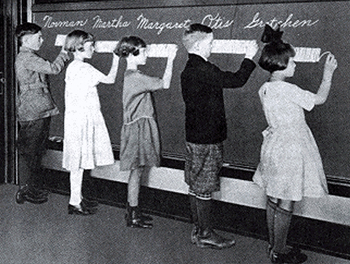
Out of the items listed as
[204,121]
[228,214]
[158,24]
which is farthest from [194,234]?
[158,24]

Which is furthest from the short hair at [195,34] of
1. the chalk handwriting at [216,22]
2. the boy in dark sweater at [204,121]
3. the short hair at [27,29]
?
the short hair at [27,29]

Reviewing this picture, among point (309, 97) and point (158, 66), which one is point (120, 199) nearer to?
point (158, 66)

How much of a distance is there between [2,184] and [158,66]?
1630mm

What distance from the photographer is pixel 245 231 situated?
2705 mm

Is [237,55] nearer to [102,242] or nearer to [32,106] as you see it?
[102,242]

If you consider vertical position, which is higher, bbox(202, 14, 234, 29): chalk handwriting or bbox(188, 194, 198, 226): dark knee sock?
bbox(202, 14, 234, 29): chalk handwriting

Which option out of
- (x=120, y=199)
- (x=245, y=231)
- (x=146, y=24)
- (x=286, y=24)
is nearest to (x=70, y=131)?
(x=120, y=199)

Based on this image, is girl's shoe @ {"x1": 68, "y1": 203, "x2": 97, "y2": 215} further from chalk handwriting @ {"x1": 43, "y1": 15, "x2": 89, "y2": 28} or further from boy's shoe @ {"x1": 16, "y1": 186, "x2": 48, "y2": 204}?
chalk handwriting @ {"x1": 43, "y1": 15, "x2": 89, "y2": 28}

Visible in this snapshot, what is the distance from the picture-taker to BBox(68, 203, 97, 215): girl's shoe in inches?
121

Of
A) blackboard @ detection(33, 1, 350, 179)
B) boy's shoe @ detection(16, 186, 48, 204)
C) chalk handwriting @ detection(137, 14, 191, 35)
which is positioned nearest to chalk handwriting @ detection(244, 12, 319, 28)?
blackboard @ detection(33, 1, 350, 179)

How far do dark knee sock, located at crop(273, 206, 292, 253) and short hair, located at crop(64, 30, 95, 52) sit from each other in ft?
5.15

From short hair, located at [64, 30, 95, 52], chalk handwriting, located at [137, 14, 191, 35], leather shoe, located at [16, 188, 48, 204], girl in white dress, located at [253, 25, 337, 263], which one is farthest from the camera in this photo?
leather shoe, located at [16, 188, 48, 204]

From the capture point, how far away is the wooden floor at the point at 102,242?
2447 mm

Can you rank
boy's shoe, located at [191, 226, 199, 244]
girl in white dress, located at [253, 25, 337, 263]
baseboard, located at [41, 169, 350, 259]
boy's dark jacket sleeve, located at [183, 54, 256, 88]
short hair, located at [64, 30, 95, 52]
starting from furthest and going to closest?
1. short hair, located at [64, 30, 95, 52]
2. boy's shoe, located at [191, 226, 199, 244]
3. baseboard, located at [41, 169, 350, 259]
4. boy's dark jacket sleeve, located at [183, 54, 256, 88]
5. girl in white dress, located at [253, 25, 337, 263]
